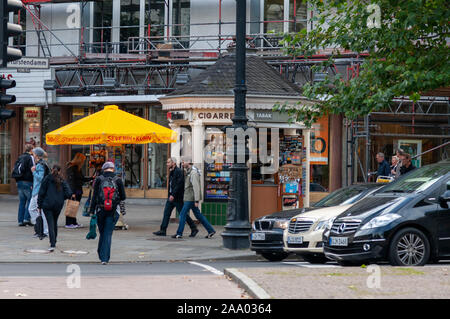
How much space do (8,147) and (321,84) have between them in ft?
62.4

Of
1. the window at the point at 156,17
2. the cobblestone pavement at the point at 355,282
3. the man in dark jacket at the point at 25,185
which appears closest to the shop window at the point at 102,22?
the window at the point at 156,17

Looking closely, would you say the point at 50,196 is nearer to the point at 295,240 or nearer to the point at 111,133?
the point at 111,133

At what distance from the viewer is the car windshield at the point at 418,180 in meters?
13.0

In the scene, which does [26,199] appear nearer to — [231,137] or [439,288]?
[231,137]

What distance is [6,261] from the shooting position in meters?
14.8

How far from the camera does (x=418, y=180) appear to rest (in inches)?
522

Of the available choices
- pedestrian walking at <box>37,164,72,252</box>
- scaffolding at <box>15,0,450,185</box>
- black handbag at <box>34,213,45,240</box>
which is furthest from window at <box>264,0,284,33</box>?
pedestrian walking at <box>37,164,72,252</box>

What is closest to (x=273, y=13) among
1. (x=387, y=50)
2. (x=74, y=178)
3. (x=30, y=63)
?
(x=387, y=50)

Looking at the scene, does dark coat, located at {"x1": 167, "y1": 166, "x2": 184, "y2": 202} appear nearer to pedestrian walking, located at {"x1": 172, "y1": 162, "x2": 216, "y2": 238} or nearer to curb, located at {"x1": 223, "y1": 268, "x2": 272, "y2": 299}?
pedestrian walking, located at {"x1": 172, "y1": 162, "x2": 216, "y2": 238}

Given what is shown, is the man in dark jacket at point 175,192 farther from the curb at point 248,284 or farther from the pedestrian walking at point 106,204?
the curb at point 248,284

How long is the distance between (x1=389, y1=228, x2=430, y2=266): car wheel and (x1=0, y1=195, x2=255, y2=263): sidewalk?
4.02 meters

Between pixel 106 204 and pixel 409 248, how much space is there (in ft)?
16.2

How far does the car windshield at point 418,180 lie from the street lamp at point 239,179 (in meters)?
3.69

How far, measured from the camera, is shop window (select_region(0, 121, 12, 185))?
34688mm
